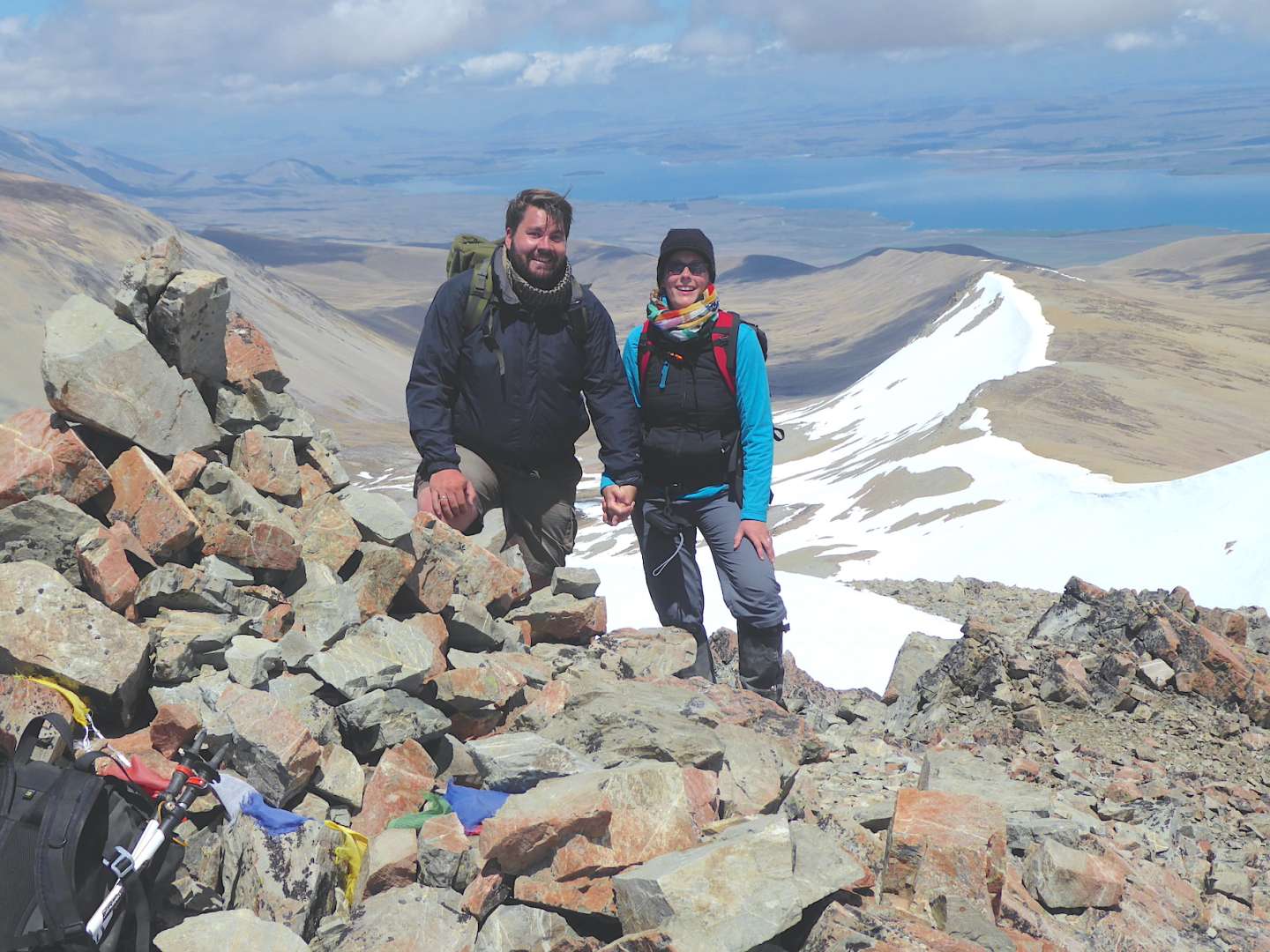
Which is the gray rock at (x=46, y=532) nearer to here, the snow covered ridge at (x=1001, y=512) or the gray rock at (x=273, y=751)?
the gray rock at (x=273, y=751)

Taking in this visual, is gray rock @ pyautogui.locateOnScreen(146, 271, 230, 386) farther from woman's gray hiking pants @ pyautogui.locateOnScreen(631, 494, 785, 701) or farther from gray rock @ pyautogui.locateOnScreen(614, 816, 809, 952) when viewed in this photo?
gray rock @ pyautogui.locateOnScreen(614, 816, 809, 952)

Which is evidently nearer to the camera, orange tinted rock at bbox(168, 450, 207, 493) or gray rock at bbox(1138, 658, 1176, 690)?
orange tinted rock at bbox(168, 450, 207, 493)

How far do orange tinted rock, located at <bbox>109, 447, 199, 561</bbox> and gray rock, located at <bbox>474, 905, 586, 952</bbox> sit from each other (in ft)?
11.8

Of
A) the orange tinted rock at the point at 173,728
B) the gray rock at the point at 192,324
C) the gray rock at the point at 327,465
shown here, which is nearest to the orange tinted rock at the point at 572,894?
the orange tinted rock at the point at 173,728

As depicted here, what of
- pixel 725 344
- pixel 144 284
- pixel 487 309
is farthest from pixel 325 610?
pixel 725 344

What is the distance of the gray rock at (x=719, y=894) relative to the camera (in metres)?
4.23

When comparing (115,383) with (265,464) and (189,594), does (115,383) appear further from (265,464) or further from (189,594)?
(189,594)

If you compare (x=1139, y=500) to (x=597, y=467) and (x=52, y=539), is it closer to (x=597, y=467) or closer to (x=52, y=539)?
(x=52, y=539)

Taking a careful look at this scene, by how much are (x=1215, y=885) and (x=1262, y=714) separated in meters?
3.48

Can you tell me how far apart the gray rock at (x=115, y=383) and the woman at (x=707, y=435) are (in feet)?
10.8

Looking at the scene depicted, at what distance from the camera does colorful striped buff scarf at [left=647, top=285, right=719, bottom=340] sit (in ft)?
23.0

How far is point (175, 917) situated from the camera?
4.53 meters

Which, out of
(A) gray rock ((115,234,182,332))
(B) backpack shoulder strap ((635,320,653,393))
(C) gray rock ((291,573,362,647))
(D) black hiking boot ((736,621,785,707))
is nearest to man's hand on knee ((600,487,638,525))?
(B) backpack shoulder strap ((635,320,653,393))

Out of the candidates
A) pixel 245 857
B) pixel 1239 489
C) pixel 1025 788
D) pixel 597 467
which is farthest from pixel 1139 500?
pixel 597 467
